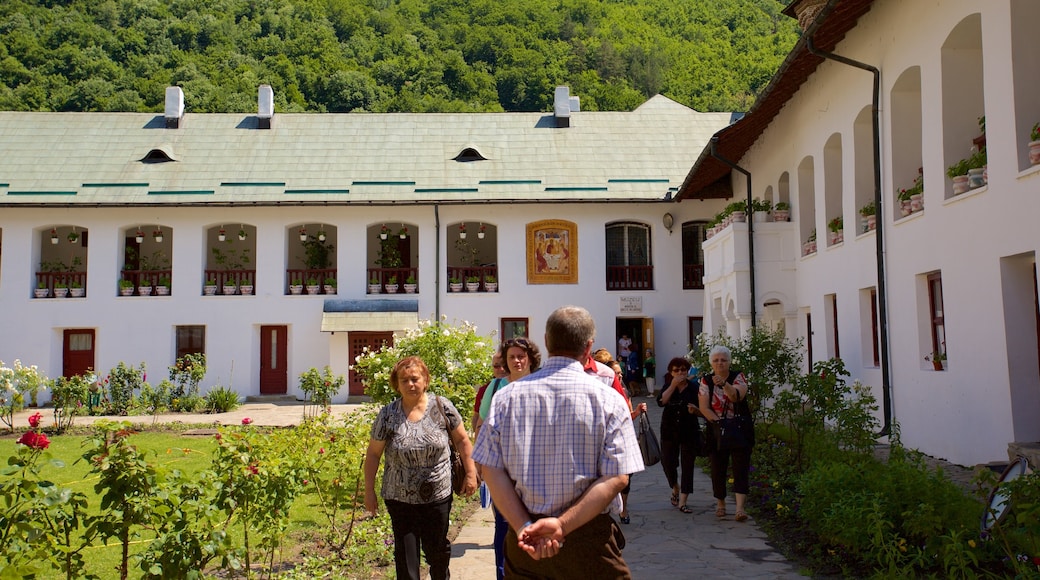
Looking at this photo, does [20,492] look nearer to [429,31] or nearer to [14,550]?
[14,550]

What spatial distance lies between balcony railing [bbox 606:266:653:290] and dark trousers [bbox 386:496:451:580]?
21.5m

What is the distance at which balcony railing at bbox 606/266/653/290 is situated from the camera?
26828 millimetres

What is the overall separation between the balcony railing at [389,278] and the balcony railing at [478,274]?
1.13 meters

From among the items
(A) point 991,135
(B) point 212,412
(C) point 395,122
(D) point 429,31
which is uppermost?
(D) point 429,31

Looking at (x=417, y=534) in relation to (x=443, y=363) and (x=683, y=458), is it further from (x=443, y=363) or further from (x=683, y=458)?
(x=443, y=363)

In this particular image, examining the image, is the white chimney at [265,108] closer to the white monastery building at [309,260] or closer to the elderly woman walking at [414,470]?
the white monastery building at [309,260]

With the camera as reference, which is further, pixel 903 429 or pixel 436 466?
pixel 903 429

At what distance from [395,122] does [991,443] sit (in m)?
24.0

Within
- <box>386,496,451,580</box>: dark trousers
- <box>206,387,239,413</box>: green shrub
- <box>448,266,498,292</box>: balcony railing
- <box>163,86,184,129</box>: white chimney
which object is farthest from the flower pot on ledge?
<box>163,86,184,129</box>: white chimney

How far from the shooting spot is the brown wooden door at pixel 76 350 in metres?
26.5

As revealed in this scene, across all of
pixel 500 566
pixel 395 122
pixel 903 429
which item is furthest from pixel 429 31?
pixel 500 566

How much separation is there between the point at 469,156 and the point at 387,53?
139 feet

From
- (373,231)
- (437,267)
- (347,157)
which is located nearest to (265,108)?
(347,157)

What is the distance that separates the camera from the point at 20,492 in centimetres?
446
